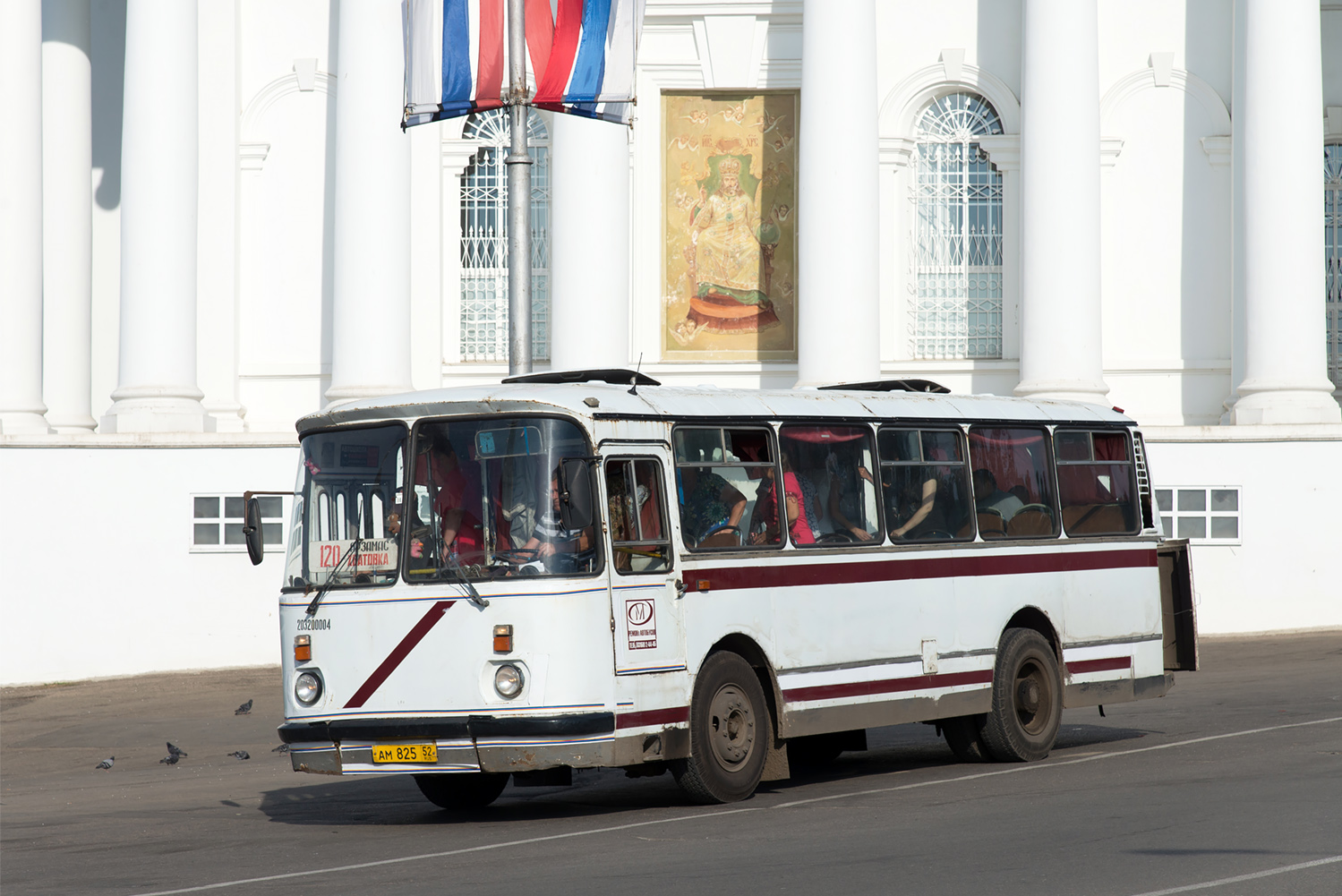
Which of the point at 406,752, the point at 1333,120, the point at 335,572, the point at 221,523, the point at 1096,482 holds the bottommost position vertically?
the point at 406,752

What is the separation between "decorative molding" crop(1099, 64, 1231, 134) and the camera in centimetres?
2777

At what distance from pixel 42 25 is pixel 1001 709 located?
20.3 meters

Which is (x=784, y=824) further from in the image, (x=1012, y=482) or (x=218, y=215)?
(x=218, y=215)

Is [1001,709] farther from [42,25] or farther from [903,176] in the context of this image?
[42,25]

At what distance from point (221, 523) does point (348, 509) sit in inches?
529

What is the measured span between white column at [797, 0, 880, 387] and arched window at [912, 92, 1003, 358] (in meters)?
2.97

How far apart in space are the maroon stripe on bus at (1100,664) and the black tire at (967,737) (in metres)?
1.10

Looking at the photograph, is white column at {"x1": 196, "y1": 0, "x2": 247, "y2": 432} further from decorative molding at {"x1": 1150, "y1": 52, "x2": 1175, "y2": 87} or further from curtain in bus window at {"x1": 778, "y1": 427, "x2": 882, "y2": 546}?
curtain in bus window at {"x1": 778, "y1": 427, "x2": 882, "y2": 546}

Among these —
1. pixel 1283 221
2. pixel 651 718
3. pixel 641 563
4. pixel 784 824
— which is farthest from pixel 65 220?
pixel 784 824

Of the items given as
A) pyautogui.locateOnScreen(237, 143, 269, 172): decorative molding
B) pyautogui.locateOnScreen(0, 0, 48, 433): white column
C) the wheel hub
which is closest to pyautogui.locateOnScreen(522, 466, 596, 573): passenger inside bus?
the wheel hub

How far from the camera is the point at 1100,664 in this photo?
14.5 m

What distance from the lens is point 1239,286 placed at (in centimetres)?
2547

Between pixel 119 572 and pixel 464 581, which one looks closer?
pixel 464 581

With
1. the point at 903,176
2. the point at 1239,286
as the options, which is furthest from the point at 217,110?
the point at 1239,286
